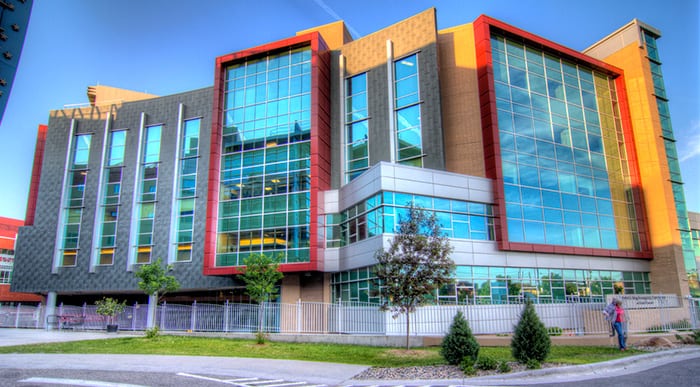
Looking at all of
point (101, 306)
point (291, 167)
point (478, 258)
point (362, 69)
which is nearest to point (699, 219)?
point (478, 258)

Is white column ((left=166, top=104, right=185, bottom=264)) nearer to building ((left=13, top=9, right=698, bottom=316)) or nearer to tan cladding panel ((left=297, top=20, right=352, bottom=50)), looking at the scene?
building ((left=13, top=9, right=698, bottom=316))

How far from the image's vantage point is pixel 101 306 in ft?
96.8

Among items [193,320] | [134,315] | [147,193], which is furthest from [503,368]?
[147,193]

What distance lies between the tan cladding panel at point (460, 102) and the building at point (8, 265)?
52.9 meters

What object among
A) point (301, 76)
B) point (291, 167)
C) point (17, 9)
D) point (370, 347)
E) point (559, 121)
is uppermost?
point (301, 76)

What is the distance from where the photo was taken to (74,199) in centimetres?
4375

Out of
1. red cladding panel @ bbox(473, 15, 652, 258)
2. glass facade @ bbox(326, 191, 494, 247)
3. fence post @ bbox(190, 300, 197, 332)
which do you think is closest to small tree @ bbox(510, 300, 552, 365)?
glass facade @ bbox(326, 191, 494, 247)

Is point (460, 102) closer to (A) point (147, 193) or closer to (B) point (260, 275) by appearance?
(B) point (260, 275)

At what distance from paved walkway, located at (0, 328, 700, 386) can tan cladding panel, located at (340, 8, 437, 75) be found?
2474 centimetres

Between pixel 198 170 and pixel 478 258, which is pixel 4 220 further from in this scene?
pixel 478 258

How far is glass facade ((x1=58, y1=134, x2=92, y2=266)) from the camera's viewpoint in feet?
139

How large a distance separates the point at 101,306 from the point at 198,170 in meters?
14.3

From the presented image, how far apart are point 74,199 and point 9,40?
123ft

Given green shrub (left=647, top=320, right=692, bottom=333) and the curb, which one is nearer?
the curb
